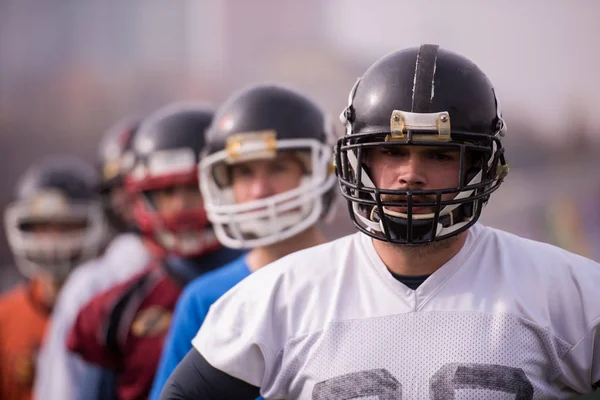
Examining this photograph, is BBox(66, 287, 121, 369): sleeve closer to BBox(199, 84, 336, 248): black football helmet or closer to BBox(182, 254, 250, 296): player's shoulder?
BBox(199, 84, 336, 248): black football helmet

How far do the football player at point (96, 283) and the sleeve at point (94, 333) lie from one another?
0.57ft

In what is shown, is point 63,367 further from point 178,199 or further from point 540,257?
point 540,257

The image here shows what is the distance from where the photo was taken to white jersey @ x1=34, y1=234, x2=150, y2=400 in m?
4.14

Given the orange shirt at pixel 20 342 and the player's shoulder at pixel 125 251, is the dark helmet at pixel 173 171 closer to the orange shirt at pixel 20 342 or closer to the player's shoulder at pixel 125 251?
the player's shoulder at pixel 125 251

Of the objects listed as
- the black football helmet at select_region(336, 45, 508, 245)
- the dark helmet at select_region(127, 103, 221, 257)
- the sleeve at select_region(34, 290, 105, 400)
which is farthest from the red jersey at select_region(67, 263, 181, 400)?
the black football helmet at select_region(336, 45, 508, 245)

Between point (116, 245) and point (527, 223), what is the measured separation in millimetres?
2566

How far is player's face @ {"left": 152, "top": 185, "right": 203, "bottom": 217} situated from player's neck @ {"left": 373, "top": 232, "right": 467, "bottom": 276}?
68.9 inches

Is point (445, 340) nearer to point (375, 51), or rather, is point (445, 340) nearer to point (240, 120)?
point (240, 120)

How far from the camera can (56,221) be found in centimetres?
505

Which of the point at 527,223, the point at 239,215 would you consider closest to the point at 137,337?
the point at 239,215

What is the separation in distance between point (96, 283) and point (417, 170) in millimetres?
2852

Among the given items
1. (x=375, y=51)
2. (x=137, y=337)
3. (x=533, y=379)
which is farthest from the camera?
(x=375, y=51)

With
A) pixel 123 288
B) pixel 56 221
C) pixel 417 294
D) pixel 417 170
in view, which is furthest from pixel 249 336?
pixel 56 221

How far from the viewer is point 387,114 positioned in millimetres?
1891
